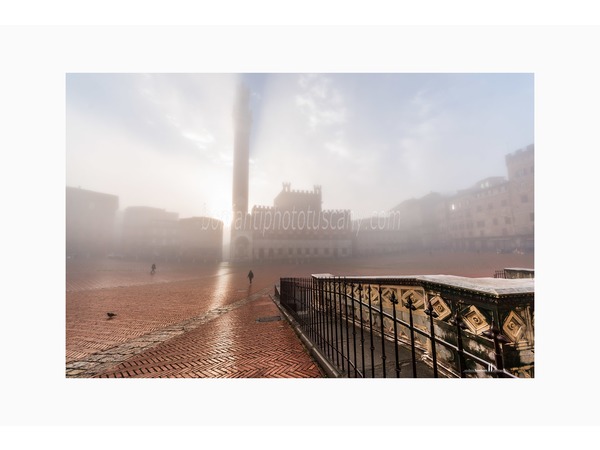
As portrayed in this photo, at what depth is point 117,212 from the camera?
156 feet

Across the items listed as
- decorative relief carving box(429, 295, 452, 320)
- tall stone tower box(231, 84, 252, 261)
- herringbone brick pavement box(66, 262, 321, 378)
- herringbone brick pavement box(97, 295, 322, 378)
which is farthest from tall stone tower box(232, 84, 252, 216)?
decorative relief carving box(429, 295, 452, 320)

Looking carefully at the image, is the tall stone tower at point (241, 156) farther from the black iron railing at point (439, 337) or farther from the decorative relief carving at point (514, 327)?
the decorative relief carving at point (514, 327)

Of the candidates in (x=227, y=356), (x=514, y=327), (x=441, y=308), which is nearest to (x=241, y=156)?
(x=227, y=356)

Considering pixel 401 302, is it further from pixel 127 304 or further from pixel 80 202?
pixel 80 202

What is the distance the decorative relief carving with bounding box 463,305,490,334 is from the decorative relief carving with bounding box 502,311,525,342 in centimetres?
20

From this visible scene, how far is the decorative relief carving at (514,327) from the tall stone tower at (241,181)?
128 feet

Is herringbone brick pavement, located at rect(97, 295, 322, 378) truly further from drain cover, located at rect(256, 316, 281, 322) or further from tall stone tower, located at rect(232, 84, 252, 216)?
tall stone tower, located at rect(232, 84, 252, 216)

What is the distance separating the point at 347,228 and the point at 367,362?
4211 centimetres

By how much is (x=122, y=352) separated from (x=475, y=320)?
668cm

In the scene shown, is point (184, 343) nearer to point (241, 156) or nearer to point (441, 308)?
point (441, 308)

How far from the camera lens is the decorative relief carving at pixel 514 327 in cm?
263

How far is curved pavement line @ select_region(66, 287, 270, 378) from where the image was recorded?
4.30m

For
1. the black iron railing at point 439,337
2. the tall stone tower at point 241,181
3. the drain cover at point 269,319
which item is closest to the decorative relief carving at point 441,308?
the black iron railing at point 439,337

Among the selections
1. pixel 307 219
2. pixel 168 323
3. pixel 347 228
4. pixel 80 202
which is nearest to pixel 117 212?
pixel 80 202
